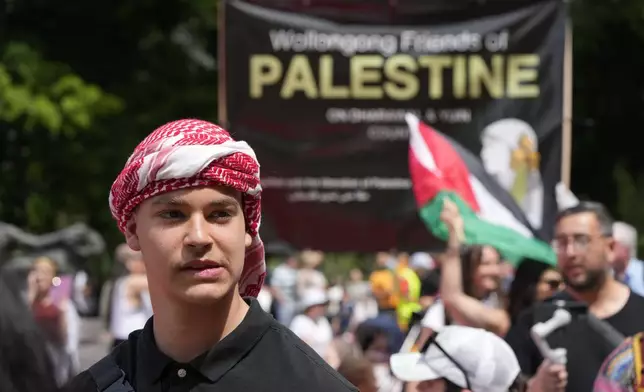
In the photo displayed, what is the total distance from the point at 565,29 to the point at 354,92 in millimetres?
1442

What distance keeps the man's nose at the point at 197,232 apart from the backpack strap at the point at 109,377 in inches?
13.5

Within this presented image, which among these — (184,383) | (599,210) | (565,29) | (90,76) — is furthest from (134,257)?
(90,76)

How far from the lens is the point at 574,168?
108 feet

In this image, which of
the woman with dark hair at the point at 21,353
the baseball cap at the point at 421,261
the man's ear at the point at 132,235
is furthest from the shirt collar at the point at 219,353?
the baseball cap at the point at 421,261

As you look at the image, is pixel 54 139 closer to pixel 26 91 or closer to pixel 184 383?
pixel 26 91

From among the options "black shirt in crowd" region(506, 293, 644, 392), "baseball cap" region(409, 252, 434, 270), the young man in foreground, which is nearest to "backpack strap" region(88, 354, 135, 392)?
the young man in foreground

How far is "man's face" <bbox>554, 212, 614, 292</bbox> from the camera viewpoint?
660 cm

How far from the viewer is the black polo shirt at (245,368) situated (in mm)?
3318

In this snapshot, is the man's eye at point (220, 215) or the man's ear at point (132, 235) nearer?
the man's eye at point (220, 215)

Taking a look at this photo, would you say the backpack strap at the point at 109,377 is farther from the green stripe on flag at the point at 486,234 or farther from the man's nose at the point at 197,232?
the green stripe on flag at the point at 486,234

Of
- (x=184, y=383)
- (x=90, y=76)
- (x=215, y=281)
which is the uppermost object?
(x=215, y=281)

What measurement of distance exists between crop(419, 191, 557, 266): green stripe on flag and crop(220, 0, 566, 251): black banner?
1.66 meters

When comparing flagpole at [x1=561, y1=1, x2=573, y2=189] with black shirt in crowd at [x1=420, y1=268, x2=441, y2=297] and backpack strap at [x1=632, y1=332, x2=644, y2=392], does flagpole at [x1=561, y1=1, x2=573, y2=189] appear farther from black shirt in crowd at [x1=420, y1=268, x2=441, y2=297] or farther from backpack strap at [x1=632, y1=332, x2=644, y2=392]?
backpack strap at [x1=632, y1=332, x2=644, y2=392]

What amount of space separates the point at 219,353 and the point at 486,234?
4.63m
